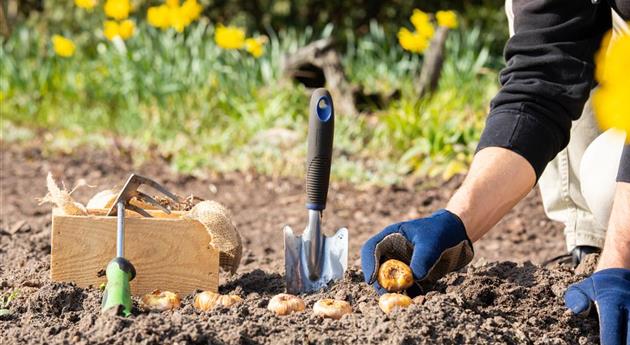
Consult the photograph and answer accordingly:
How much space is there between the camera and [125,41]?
23.1 ft

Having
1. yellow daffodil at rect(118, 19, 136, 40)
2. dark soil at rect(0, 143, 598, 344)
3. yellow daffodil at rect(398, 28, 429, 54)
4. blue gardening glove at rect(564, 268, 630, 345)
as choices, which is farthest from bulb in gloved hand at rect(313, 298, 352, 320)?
yellow daffodil at rect(118, 19, 136, 40)

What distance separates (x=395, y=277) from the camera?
2158mm

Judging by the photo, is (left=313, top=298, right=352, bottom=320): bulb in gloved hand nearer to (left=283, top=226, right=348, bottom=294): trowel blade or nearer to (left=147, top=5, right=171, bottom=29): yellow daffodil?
(left=283, top=226, right=348, bottom=294): trowel blade

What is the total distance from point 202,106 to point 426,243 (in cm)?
444

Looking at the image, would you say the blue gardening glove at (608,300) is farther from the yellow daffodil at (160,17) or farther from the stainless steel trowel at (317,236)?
the yellow daffodil at (160,17)

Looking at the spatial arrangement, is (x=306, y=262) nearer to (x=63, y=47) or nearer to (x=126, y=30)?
(x=126, y=30)

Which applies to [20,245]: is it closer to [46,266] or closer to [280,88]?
[46,266]

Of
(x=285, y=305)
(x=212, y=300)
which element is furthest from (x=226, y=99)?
(x=285, y=305)

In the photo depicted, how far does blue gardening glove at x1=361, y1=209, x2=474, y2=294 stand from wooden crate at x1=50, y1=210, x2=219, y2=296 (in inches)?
18.2

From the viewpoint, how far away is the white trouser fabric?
2848mm

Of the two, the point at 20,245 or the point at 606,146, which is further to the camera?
the point at 20,245

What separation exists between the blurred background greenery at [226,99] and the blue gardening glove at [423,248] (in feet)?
9.11

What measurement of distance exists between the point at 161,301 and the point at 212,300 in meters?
0.13

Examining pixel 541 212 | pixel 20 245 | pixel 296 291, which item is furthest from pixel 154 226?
pixel 541 212
